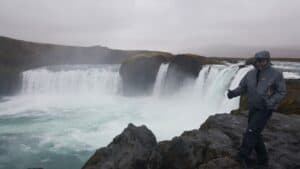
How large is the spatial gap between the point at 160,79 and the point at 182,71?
3.78 m

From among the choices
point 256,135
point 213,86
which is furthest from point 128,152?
point 213,86

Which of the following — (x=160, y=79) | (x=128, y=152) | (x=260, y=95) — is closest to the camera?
(x=260, y=95)

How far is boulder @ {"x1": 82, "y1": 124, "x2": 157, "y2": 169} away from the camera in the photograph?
26.7 ft

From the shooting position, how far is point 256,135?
6.57m

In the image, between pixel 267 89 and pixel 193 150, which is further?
pixel 193 150

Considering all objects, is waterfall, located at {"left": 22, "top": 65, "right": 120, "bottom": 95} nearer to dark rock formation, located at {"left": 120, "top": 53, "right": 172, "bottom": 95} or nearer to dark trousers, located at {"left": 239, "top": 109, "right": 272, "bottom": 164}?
dark rock formation, located at {"left": 120, "top": 53, "right": 172, "bottom": 95}

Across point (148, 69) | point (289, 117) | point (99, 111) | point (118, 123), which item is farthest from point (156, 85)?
point (289, 117)

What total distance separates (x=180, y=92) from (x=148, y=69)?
8.41 metres

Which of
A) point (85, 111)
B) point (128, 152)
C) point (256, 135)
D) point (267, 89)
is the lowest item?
point (85, 111)

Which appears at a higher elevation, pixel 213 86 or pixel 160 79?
pixel 213 86

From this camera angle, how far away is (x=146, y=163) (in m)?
8.11

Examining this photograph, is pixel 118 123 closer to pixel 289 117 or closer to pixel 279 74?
pixel 289 117

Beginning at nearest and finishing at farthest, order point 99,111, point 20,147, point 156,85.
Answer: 1. point 20,147
2. point 99,111
3. point 156,85

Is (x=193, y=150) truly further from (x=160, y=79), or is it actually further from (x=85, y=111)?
(x=160, y=79)
